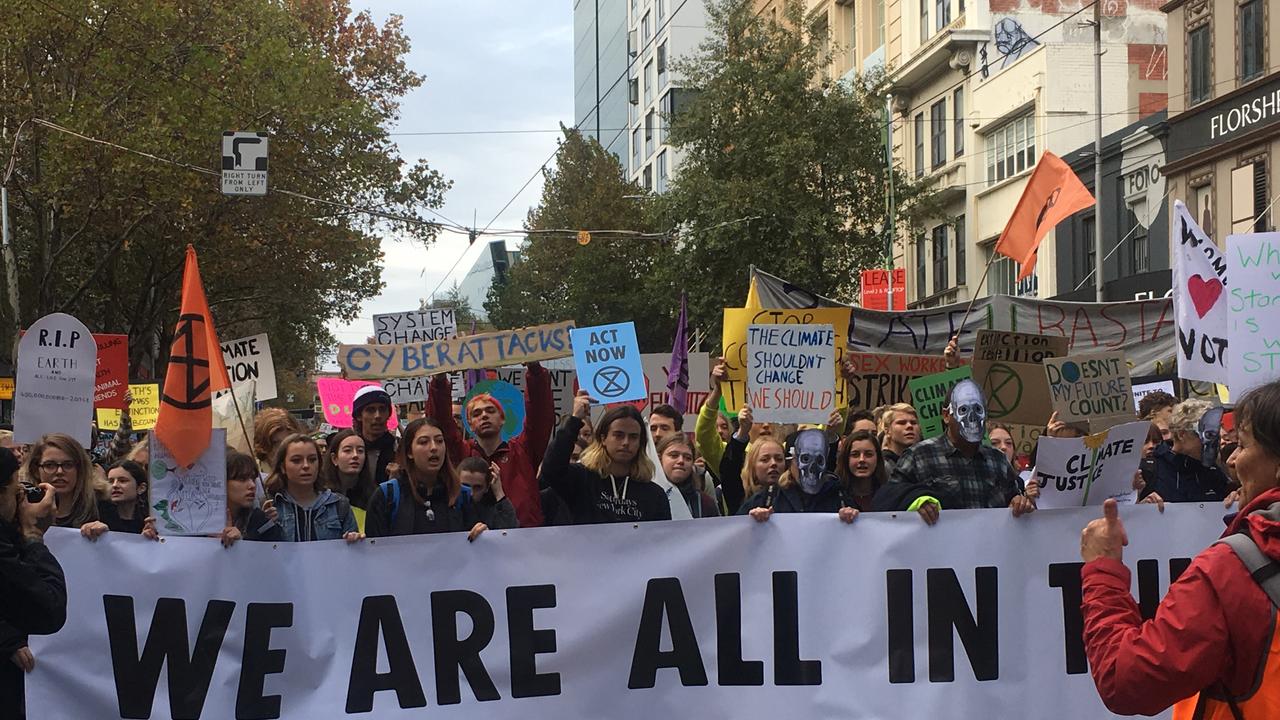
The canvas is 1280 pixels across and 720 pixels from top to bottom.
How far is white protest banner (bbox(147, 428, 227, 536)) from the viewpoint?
597cm

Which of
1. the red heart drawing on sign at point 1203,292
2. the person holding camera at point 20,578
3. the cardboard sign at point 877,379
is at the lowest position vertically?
the person holding camera at point 20,578

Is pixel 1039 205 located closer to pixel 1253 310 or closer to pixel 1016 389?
pixel 1016 389

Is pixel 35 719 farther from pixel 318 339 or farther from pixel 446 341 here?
pixel 318 339

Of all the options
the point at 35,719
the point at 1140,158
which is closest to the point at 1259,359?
the point at 35,719

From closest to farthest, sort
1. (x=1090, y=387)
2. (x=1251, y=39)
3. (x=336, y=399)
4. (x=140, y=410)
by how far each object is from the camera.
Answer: (x=1090, y=387) → (x=336, y=399) → (x=140, y=410) → (x=1251, y=39)

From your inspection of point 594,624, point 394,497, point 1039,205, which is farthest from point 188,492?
point 1039,205

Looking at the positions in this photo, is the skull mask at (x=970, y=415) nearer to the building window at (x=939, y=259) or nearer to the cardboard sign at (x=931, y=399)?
the cardboard sign at (x=931, y=399)

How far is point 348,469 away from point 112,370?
5.98 metres

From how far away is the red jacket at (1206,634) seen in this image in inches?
103

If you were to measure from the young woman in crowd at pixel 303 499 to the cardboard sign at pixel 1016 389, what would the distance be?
3471 mm

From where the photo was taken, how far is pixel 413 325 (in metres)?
13.4

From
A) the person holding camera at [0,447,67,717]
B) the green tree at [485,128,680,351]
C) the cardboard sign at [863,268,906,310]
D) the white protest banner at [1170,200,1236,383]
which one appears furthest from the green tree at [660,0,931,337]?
the person holding camera at [0,447,67,717]

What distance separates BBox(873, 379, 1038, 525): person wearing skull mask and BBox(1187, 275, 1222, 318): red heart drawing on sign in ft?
8.46

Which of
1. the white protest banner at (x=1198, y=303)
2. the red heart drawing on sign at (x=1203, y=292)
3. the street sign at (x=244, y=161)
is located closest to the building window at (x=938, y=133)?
the street sign at (x=244, y=161)
